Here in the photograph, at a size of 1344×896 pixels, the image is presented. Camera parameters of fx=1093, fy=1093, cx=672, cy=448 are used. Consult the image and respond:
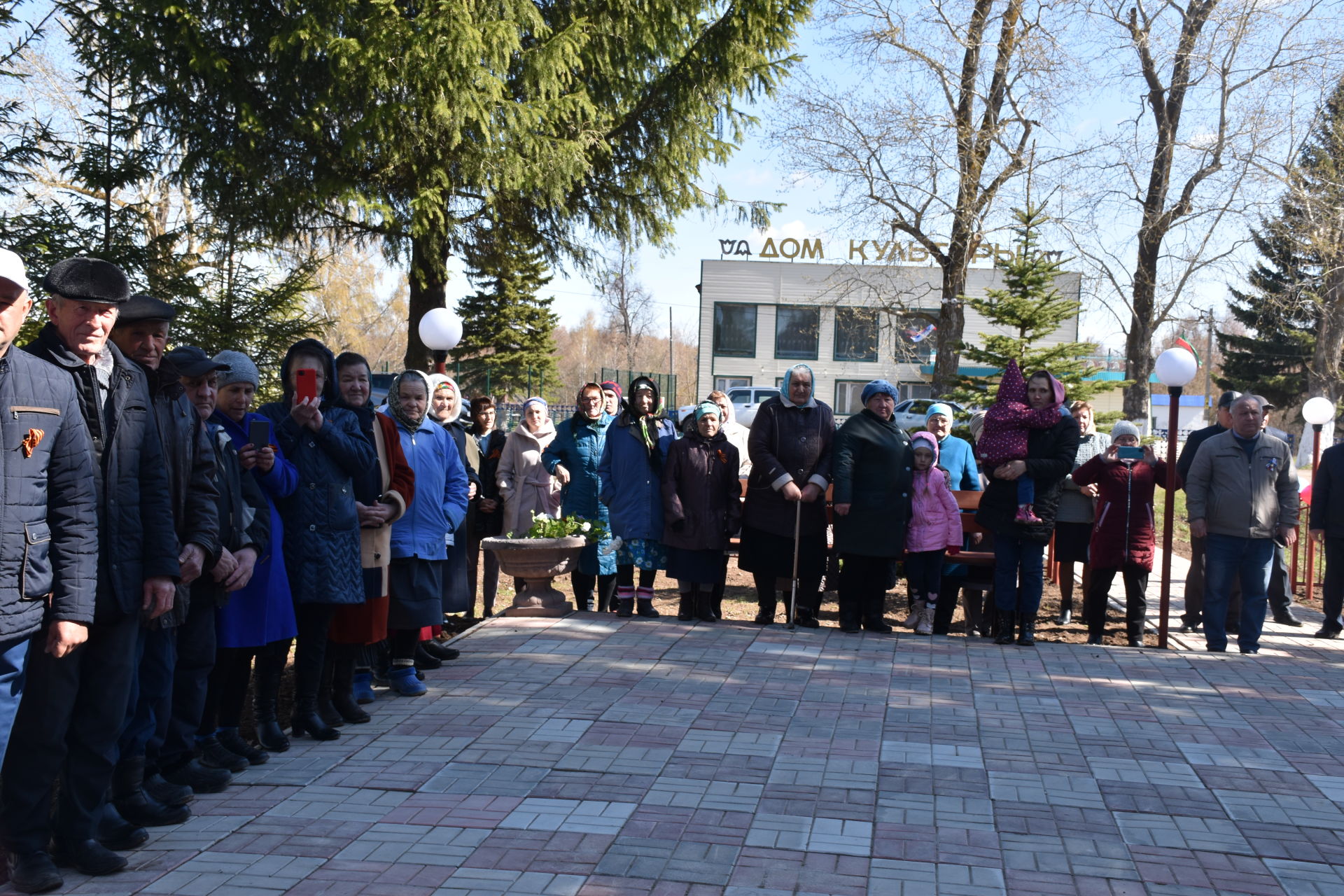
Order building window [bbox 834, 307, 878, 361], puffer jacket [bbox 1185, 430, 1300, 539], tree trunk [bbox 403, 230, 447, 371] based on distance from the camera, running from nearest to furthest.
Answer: puffer jacket [bbox 1185, 430, 1300, 539]
tree trunk [bbox 403, 230, 447, 371]
building window [bbox 834, 307, 878, 361]

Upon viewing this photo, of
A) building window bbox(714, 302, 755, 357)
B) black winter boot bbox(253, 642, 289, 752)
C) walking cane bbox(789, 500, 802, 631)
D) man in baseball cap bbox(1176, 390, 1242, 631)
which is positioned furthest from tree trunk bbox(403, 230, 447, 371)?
building window bbox(714, 302, 755, 357)

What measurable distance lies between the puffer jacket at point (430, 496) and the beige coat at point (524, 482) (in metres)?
2.67

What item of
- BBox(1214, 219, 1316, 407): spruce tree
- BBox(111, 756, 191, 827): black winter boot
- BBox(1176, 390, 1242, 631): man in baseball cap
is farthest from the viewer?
BBox(1214, 219, 1316, 407): spruce tree

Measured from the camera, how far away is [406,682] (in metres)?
6.38

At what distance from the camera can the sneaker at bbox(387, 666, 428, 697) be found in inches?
251

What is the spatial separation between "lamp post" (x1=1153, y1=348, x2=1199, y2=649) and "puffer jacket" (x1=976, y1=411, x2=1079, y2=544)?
92 centimetres

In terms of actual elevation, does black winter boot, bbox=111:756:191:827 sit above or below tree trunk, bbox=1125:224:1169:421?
below

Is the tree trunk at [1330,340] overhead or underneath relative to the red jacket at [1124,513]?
overhead

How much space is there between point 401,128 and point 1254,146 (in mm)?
14231

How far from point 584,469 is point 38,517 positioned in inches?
230

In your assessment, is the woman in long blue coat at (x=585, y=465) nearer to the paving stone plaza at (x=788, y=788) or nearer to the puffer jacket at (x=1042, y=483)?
the paving stone plaza at (x=788, y=788)

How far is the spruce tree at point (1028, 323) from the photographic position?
1509cm

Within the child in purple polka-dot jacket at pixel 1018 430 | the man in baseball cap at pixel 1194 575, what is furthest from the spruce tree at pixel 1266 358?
the child in purple polka-dot jacket at pixel 1018 430

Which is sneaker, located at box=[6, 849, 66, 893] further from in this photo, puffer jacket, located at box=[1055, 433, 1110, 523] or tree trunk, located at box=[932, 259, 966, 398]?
tree trunk, located at box=[932, 259, 966, 398]
